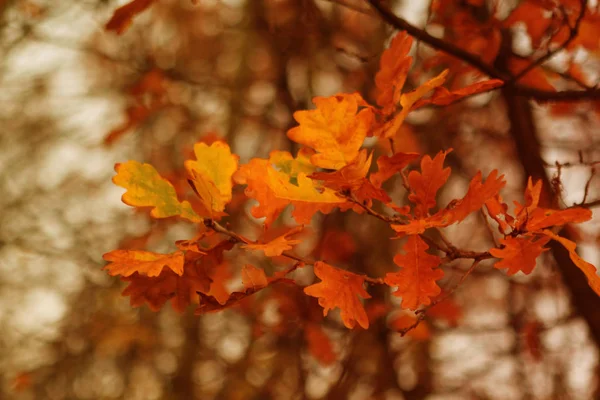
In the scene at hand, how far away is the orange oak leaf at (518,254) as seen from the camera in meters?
0.63

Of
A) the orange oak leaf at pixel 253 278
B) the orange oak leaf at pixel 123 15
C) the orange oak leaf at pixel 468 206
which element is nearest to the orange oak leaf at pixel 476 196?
the orange oak leaf at pixel 468 206

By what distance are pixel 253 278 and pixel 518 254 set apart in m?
0.36

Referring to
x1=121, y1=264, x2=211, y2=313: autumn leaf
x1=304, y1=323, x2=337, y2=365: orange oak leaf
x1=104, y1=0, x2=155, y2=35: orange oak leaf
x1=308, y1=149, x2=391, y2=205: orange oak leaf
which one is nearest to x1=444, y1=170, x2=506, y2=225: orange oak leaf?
x1=308, y1=149, x2=391, y2=205: orange oak leaf

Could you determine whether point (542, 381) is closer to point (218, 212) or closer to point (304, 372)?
point (304, 372)

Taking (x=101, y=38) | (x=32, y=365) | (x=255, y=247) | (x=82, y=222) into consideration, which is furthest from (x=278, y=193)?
(x=32, y=365)

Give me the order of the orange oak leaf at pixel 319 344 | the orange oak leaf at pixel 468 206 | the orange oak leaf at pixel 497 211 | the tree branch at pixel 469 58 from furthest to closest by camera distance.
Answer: the orange oak leaf at pixel 319 344
the tree branch at pixel 469 58
the orange oak leaf at pixel 497 211
the orange oak leaf at pixel 468 206

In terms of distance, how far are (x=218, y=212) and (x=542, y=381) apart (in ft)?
5.40

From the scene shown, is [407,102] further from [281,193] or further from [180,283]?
[180,283]

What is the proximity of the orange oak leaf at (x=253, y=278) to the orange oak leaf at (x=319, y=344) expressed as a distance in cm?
124

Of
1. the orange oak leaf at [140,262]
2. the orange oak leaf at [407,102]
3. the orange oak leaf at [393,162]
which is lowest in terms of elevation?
the orange oak leaf at [140,262]

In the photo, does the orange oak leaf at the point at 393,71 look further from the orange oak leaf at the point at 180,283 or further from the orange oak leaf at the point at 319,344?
the orange oak leaf at the point at 319,344

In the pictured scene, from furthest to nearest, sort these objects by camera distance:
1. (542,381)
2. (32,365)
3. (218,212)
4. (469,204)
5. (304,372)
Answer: (32,365) < (304,372) < (542,381) < (218,212) < (469,204)

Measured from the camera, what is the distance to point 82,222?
10.1 ft

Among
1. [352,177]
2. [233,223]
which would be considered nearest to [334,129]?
[352,177]
